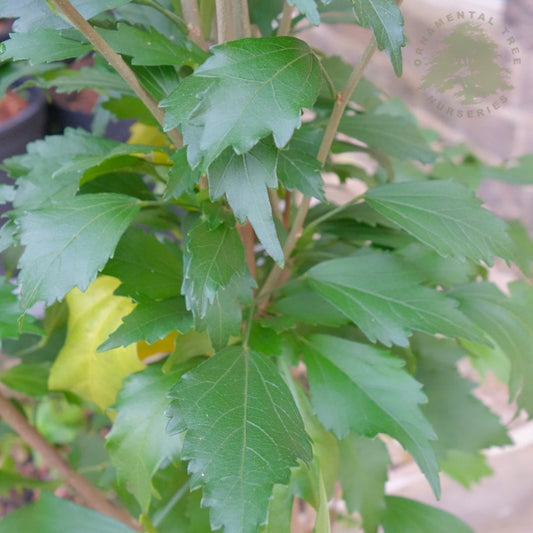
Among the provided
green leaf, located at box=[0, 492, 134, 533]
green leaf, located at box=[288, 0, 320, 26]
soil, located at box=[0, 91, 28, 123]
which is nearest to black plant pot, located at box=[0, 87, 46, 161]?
soil, located at box=[0, 91, 28, 123]

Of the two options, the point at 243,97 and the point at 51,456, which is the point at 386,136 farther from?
the point at 51,456

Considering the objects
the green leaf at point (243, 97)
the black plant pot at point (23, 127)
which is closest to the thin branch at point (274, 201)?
the green leaf at point (243, 97)

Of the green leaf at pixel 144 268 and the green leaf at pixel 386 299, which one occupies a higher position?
the green leaf at pixel 144 268

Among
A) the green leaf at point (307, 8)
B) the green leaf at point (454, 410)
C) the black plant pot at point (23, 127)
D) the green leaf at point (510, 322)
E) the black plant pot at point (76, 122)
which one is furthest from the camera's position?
the black plant pot at point (76, 122)

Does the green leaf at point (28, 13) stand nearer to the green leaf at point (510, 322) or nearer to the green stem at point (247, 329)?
the green stem at point (247, 329)

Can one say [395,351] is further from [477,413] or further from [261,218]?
[261,218]

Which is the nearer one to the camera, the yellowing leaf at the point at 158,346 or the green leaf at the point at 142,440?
the green leaf at the point at 142,440

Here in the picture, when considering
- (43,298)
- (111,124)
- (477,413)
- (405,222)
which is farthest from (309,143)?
(111,124)

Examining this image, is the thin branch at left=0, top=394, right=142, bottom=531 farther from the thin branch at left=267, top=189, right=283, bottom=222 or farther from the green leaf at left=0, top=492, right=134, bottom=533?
the thin branch at left=267, top=189, right=283, bottom=222
